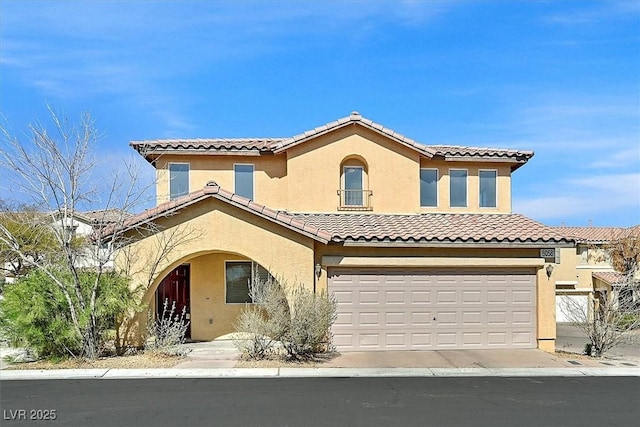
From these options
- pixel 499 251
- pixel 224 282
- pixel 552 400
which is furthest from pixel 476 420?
pixel 224 282

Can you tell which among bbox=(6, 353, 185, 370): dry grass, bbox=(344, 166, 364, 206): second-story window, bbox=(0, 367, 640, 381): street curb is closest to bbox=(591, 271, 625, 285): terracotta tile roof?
bbox=(344, 166, 364, 206): second-story window

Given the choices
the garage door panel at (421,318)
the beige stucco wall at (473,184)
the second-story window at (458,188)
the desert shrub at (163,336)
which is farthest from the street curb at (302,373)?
the second-story window at (458,188)

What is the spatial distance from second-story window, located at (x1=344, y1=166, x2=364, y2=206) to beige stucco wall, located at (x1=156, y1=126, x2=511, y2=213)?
246 mm

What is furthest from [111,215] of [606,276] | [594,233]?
[594,233]

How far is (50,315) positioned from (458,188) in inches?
545

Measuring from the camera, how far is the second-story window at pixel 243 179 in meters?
19.5

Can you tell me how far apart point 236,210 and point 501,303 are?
26.7ft

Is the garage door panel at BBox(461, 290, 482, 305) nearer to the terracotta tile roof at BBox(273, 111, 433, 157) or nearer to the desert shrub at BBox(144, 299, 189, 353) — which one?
the terracotta tile roof at BBox(273, 111, 433, 157)

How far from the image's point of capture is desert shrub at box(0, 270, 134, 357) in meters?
13.4

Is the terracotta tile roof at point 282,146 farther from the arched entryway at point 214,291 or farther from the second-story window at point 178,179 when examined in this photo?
the arched entryway at point 214,291

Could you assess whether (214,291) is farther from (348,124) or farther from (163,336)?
(348,124)

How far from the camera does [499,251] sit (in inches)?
632

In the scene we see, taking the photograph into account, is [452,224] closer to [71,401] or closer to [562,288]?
[71,401]

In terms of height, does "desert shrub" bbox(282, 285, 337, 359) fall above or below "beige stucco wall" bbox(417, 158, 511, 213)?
below
